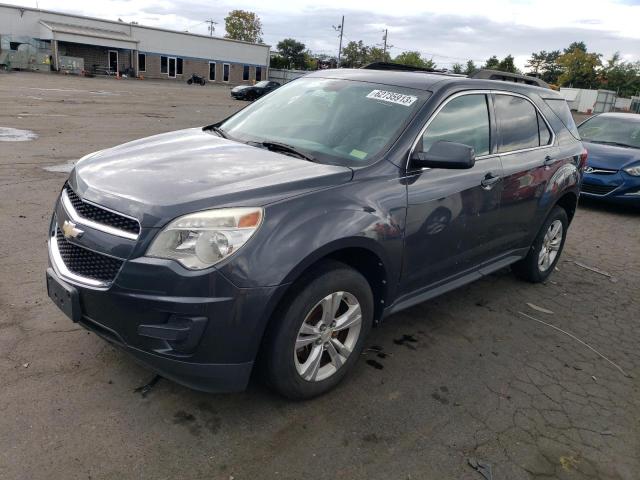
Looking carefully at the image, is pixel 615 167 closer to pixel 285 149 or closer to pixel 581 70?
pixel 285 149

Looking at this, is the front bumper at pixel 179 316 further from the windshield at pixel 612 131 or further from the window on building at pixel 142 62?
the window on building at pixel 142 62

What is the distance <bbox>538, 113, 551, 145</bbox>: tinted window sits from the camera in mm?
4816

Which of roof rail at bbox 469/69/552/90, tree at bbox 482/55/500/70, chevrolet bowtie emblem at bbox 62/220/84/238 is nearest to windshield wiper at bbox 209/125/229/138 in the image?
chevrolet bowtie emblem at bbox 62/220/84/238

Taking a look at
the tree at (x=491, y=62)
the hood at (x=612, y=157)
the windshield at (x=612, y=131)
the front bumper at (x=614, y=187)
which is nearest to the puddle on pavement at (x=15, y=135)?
the front bumper at (x=614, y=187)

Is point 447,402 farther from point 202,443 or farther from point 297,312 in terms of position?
point 202,443

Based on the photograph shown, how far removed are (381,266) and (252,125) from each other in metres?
1.61

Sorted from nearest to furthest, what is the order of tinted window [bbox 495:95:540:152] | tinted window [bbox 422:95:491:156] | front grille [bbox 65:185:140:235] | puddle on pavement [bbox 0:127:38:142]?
front grille [bbox 65:185:140:235] → tinted window [bbox 422:95:491:156] → tinted window [bbox 495:95:540:152] → puddle on pavement [bbox 0:127:38:142]

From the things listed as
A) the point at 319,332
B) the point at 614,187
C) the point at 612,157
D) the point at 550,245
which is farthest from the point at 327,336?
the point at 612,157

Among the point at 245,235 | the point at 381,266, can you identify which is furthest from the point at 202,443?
the point at 381,266

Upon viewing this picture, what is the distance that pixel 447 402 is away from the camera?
3.23 metres

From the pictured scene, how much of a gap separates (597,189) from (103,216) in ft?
28.3

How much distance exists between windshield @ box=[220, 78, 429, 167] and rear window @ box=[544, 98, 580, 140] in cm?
210

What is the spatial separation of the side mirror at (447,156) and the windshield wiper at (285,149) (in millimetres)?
686

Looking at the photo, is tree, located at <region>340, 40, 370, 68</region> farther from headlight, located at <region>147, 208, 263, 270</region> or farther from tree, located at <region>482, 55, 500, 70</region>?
headlight, located at <region>147, 208, 263, 270</region>
